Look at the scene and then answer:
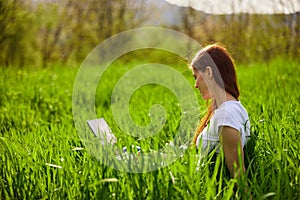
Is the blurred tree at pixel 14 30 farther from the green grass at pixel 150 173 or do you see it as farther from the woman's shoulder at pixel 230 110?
the woman's shoulder at pixel 230 110

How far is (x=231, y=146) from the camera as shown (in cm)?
238

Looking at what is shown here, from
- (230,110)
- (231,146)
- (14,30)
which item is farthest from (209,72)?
(14,30)

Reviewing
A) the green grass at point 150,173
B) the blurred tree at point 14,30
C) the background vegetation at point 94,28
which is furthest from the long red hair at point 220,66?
the background vegetation at point 94,28

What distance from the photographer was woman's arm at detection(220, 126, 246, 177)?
2.37 meters

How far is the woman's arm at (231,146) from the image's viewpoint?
2367mm

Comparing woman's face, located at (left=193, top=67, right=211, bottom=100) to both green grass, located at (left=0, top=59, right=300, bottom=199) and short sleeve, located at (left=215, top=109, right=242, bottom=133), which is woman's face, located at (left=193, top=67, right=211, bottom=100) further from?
green grass, located at (left=0, top=59, right=300, bottom=199)

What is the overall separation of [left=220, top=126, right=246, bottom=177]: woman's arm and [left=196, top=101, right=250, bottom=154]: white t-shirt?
0.03m

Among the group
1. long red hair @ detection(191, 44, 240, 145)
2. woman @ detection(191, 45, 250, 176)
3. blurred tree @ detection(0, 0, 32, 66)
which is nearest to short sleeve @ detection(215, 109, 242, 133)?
woman @ detection(191, 45, 250, 176)

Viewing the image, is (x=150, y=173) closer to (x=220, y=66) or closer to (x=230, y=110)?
(x=230, y=110)

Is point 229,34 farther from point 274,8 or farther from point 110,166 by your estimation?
point 110,166

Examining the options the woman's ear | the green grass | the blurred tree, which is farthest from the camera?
the blurred tree

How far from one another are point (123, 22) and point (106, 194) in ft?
27.5

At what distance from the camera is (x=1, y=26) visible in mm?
7340

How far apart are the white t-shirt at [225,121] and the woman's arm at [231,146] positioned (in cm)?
3
